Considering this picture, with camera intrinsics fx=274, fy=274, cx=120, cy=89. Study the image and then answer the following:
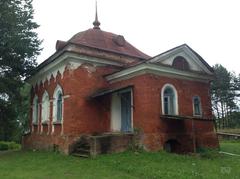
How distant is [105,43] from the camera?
60.7 feet

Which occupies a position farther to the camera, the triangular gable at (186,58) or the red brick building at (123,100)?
the triangular gable at (186,58)

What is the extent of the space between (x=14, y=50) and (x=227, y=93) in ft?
132

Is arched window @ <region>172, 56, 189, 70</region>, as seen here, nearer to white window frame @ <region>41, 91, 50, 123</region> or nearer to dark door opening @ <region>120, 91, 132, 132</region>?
dark door opening @ <region>120, 91, 132, 132</region>

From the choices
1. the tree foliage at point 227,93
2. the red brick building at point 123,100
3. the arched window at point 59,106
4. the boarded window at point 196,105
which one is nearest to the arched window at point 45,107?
the red brick building at point 123,100

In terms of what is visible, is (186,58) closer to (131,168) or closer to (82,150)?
(82,150)

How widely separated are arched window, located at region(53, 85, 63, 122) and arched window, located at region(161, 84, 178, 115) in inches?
246

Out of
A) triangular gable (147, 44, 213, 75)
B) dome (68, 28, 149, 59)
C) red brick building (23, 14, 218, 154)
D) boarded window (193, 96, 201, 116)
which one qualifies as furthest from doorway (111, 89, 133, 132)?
boarded window (193, 96, 201, 116)

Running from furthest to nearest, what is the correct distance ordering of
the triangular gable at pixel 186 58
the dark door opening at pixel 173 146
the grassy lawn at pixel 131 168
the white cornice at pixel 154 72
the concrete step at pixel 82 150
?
the triangular gable at pixel 186 58 → the dark door opening at pixel 173 146 → the white cornice at pixel 154 72 → the concrete step at pixel 82 150 → the grassy lawn at pixel 131 168

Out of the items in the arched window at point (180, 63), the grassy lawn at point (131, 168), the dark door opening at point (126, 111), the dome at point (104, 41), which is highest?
the dome at point (104, 41)

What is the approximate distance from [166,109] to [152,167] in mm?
5471

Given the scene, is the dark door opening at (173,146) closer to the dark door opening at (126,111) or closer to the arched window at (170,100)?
the arched window at (170,100)

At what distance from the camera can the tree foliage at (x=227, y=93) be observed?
1884 inches

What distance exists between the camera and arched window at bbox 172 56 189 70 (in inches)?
613

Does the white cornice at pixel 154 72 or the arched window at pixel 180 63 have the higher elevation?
the arched window at pixel 180 63
